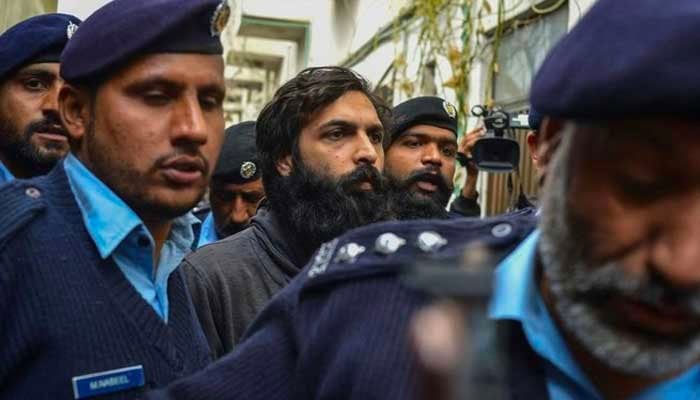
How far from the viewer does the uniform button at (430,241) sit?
1.58 metres

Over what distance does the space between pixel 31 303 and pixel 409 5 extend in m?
7.59

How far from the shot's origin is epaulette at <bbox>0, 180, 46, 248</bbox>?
1.67m

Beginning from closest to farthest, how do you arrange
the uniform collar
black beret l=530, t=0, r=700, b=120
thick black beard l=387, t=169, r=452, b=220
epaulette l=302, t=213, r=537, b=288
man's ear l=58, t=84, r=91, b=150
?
1. black beret l=530, t=0, r=700, b=120
2. epaulette l=302, t=213, r=537, b=288
3. the uniform collar
4. man's ear l=58, t=84, r=91, b=150
5. thick black beard l=387, t=169, r=452, b=220

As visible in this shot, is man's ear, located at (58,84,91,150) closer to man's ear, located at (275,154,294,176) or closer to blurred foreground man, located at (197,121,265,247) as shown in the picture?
man's ear, located at (275,154,294,176)

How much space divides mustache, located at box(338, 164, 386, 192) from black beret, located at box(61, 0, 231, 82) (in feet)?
5.04

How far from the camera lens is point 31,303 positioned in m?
1.63

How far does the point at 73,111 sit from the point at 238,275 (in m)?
1.18

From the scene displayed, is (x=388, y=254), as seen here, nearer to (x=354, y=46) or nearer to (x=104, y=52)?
(x=104, y=52)

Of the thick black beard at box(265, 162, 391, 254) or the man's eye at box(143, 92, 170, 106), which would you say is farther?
the thick black beard at box(265, 162, 391, 254)

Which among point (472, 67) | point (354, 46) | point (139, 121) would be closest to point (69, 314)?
point (139, 121)

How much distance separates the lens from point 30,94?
11.0ft

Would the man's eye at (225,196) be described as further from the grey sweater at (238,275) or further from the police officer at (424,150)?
the grey sweater at (238,275)

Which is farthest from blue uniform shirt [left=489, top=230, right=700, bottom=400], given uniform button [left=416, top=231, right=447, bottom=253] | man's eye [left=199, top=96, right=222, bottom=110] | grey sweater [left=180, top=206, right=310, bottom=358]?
grey sweater [left=180, top=206, right=310, bottom=358]

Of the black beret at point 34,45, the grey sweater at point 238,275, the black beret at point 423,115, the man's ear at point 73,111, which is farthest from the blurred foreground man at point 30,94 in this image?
the black beret at point 423,115
